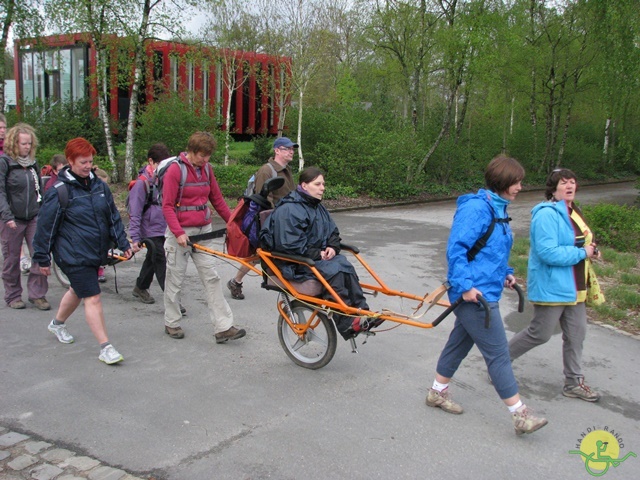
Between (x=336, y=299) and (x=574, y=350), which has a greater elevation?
(x=336, y=299)

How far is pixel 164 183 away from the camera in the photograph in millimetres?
5371

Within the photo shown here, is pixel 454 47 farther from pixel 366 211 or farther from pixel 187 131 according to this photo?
pixel 187 131

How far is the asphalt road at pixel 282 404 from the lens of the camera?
3.61 meters

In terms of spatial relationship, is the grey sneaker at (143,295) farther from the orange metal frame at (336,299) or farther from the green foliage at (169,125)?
the green foliage at (169,125)

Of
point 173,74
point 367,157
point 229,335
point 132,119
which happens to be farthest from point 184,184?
point 173,74

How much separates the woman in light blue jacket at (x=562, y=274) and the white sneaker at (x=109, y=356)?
10.9 feet

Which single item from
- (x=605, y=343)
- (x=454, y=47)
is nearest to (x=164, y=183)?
(x=605, y=343)

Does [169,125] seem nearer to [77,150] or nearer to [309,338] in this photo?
[77,150]

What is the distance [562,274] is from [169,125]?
13.4m

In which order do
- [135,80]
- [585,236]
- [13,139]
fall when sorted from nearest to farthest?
[585,236]
[13,139]
[135,80]

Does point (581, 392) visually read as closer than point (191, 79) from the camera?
Yes

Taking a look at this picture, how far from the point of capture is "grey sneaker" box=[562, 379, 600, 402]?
459 centimetres

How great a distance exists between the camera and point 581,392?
4.61 meters

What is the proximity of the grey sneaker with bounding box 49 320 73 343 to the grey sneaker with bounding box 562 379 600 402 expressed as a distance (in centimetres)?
436
